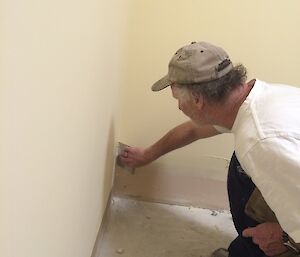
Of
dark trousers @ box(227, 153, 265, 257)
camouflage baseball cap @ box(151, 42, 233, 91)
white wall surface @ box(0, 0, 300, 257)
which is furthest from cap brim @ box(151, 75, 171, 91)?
dark trousers @ box(227, 153, 265, 257)

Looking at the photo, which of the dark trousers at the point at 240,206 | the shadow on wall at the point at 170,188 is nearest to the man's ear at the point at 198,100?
the dark trousers at the point at 240,206

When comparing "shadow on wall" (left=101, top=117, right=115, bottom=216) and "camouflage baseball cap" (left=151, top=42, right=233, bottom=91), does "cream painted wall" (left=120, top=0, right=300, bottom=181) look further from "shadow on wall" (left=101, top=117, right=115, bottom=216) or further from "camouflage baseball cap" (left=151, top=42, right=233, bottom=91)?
"camouflage baseball cap" (left=151, top=42, right=233, bottom=91)

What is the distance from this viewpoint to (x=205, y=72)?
119 cm

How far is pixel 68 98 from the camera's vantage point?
81 centimetres

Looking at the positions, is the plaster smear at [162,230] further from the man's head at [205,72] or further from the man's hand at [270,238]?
the man's head at [205,72]

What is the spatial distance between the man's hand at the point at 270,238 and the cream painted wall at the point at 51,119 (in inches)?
18.8

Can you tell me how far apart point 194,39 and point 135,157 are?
494 millimetres

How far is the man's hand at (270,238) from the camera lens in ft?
4.10

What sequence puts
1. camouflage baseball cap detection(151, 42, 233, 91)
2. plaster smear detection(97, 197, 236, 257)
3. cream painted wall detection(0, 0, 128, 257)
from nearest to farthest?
cream painted wall detection(0, 0, 128, 257)
camouflage baseball cap detection(151, 42, 233, 91)
plaster smear detection(97, 197, 236, 257)

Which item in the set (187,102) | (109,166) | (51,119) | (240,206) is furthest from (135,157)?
(51,119)

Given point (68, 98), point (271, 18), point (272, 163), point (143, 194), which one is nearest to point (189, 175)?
point (143, 194)

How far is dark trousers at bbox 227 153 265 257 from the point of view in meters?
1.46

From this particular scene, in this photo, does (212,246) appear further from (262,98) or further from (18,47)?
(18,47)

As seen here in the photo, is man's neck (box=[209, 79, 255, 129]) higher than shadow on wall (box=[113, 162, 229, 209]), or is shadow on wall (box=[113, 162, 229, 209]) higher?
man's neck (box=[209, 79, 255, 129])
